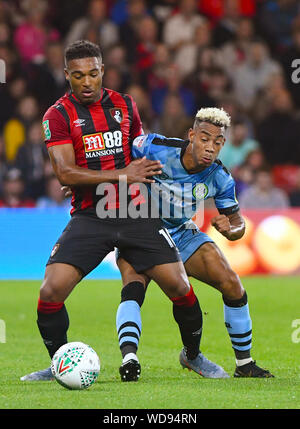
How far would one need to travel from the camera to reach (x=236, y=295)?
21.6 ft

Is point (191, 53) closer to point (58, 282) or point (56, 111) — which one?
point (56, 111)

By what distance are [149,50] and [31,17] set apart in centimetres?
199

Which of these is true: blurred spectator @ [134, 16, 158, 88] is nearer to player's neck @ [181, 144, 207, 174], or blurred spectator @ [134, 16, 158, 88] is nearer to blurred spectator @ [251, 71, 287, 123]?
blurred spectator @ [251, 71, 287, 123]

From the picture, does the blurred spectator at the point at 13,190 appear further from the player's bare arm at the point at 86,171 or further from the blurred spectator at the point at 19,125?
the player's bare arm at the point at 86,171

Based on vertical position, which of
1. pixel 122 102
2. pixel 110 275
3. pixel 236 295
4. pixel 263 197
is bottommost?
pixel 110 275

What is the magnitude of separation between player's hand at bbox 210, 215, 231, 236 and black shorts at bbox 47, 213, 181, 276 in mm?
334

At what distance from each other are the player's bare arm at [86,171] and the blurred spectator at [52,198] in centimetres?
769

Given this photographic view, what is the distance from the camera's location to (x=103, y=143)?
6430mm

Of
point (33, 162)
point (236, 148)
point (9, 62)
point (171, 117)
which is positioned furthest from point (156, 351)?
point (9, 62)

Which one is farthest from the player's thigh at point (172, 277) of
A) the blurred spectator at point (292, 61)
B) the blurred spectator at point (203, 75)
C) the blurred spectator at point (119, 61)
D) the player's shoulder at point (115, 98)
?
the blurred spectator at point (292, 61)

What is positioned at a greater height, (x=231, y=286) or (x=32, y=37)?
(x=32, y=37)

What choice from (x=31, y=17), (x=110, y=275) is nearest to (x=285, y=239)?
(x=110, y=275)

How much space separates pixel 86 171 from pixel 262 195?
8.17 m
